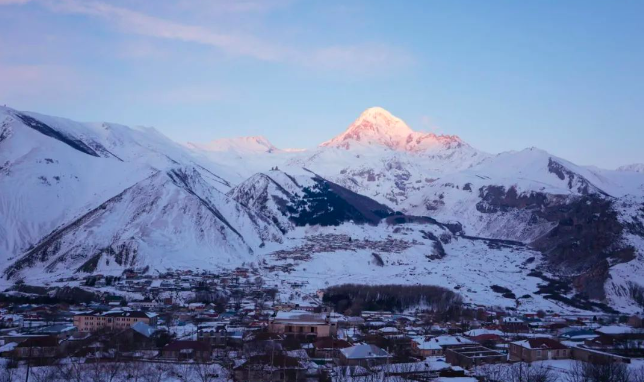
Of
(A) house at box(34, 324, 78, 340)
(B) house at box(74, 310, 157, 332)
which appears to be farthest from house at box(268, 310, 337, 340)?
(A) house at box(34, 324, 78, 340)

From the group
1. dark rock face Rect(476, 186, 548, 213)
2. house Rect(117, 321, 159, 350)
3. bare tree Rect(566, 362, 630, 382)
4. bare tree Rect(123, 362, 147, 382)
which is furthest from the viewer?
dark rock face Rect(476, 186, 548, 213)

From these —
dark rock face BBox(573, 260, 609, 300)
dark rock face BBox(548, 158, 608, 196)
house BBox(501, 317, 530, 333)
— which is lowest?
house BBox(501, 317, 530, 333)

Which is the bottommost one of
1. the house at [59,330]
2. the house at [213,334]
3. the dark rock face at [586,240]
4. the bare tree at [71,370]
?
the house at [59,330]

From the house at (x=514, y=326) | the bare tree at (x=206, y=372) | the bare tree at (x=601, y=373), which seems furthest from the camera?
the house at (x=514, y=326)

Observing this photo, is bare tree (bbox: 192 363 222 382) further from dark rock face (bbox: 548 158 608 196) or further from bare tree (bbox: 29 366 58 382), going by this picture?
dark rock face (bbox: 548 158 608 196)

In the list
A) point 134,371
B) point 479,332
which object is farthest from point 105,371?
point 479,332

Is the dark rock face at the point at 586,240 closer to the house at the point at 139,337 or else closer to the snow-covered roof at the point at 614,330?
the snow-covered roof at the point at 614,330

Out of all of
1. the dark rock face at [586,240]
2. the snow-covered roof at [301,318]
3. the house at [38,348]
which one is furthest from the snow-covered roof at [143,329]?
the dark rock face at [586,240]
